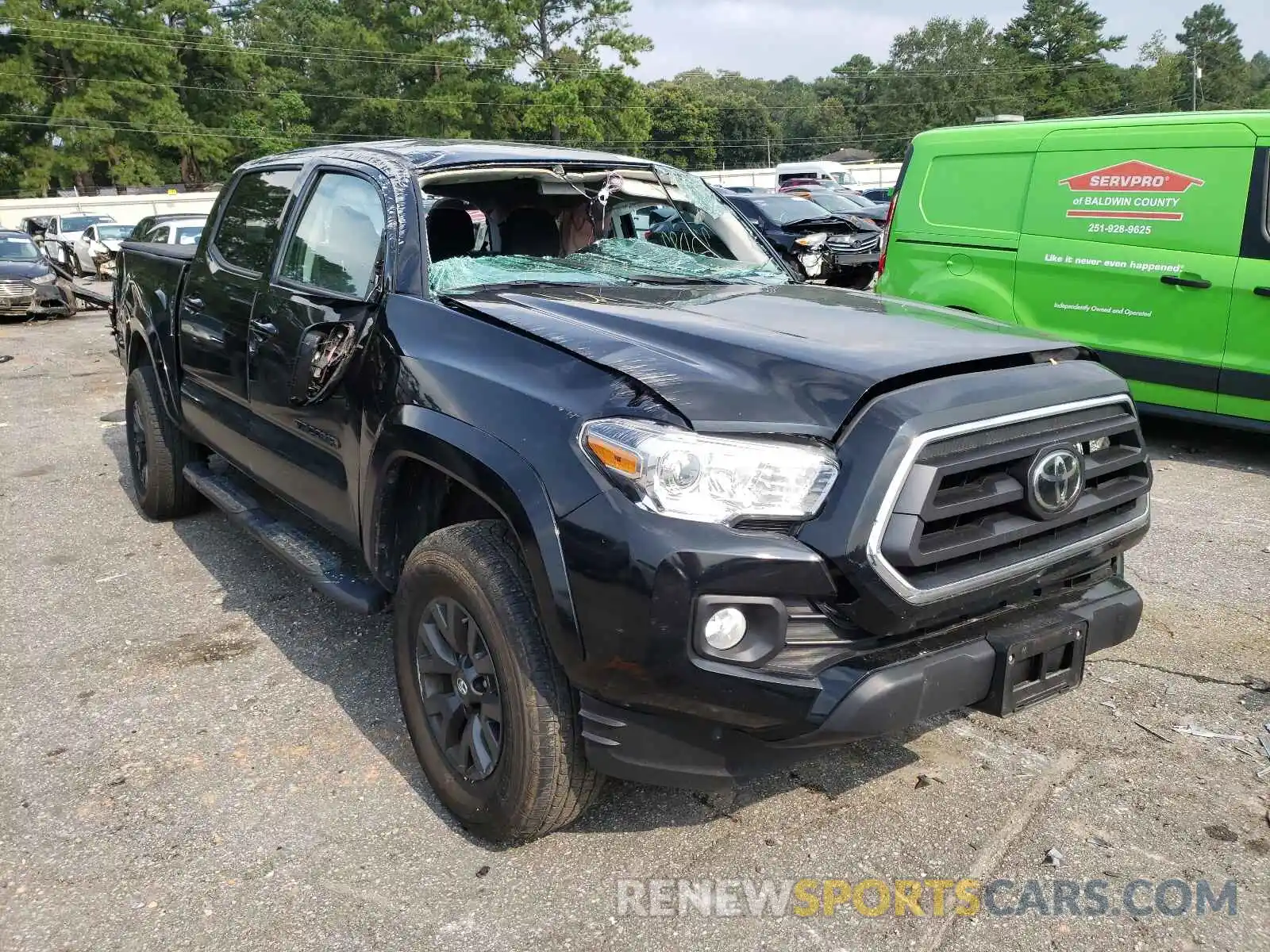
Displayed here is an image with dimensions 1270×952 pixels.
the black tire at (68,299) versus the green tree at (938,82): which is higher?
the green tree at (938,82)

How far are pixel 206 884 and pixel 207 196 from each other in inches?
1729

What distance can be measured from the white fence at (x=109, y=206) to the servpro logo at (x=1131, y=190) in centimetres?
3840

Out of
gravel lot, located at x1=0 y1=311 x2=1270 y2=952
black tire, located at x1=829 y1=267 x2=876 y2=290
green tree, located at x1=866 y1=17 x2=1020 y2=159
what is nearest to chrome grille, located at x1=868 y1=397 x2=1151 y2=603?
gravel lot, located at x1=0 y1=311 x2=1270 y2=952

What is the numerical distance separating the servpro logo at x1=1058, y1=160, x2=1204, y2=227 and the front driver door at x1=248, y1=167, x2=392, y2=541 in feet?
15.9

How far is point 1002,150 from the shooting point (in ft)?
22.4

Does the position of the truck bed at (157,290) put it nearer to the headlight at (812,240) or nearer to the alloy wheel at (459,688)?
the alloy wheel at (459,688)

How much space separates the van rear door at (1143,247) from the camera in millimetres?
5922

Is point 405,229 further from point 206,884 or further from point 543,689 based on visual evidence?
point 206,884

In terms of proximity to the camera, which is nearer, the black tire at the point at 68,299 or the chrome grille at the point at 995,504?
the chrome grille at the point at 995,504

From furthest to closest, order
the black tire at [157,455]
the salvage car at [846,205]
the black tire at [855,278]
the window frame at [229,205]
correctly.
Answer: the salvage car at [846,205] → the black tire at [855,278] → the black tire at [157,455] → the window frame at [229,205]

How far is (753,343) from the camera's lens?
2604 millimetres

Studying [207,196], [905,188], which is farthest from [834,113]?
[905,188]

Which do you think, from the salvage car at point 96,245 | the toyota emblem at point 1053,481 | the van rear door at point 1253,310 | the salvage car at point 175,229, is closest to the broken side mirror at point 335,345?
the toyota emblem at point 1053,481

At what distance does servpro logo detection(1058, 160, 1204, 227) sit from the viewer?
6055mm
